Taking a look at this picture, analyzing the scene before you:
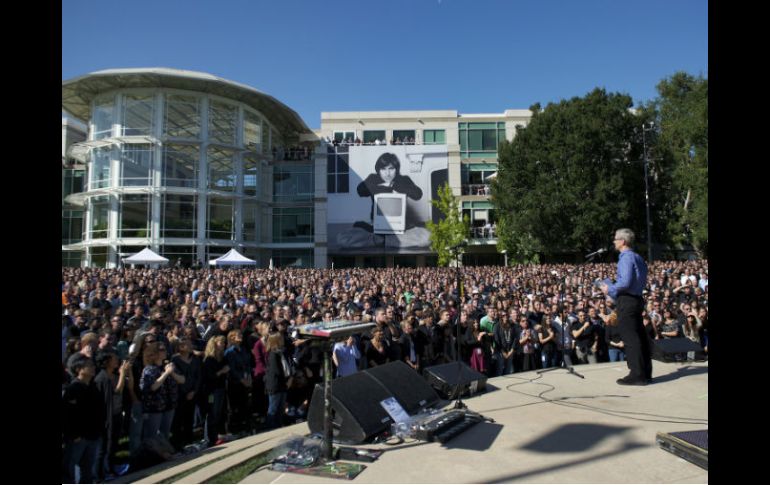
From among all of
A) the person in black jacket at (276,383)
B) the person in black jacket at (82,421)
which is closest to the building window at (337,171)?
the person in black jacket at (276,383)

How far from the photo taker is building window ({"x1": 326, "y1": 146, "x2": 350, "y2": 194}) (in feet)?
152

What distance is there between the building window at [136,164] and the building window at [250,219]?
8.49 m

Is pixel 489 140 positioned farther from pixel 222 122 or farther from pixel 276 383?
pixel 276 383

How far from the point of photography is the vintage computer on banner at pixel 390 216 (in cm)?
4603

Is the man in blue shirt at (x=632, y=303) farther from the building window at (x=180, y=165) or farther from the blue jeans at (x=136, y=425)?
the building window at (x=180, y=165)

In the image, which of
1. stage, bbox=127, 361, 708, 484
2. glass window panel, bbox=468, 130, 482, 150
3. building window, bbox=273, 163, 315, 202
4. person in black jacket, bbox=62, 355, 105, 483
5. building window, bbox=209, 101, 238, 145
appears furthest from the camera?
glass window panel, bbox=468, 130, 482, 150

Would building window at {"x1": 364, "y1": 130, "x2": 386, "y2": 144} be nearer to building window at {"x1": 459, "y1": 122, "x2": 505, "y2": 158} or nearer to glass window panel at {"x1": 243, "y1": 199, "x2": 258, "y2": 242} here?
building window at {"x1": 459, "y1": 122, "x2": 505, "y2": 158}

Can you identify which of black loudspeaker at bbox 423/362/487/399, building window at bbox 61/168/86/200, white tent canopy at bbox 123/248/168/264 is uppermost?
building window at bbox 61/168/86/200

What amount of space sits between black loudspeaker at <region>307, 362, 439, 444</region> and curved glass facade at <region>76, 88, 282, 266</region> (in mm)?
35368

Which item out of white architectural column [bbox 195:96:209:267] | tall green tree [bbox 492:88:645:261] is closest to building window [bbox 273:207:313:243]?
white architectural column [bbox 195:96:209:267]

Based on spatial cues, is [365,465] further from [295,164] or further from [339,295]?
[295,164]

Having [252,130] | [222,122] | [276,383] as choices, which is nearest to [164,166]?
[222,122]
